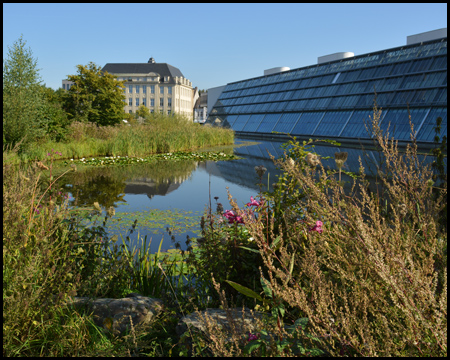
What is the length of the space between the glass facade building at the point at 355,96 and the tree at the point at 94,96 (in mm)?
14603

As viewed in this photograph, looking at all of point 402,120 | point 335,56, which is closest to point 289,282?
point 402,120

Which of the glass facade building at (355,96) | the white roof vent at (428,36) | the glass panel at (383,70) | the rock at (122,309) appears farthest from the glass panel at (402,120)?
the rock at (122,309)

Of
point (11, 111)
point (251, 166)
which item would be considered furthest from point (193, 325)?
point (11, 111)

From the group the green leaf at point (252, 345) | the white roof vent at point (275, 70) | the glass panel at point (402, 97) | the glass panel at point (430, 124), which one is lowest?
the green leaf at point (252, 345)

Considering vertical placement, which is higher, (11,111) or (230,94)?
(230,94)

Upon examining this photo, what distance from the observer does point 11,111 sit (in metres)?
15.0

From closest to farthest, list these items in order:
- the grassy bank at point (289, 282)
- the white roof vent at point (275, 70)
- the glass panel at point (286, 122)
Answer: the grassy bank at point (289, 282) → the glass panel at point (286, 122) → the white roof vent at point (275, 70)

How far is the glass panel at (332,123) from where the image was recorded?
31.5m

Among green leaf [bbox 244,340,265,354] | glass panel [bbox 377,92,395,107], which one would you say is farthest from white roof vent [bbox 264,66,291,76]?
green leaf [bbox 244,340,265,354]

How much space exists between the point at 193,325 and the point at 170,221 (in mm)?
4488

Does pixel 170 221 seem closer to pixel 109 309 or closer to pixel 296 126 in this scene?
pixel 109 309

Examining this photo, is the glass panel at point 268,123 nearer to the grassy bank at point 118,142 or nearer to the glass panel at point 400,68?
the glass panel at point 400,68

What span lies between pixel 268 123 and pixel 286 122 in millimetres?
2949

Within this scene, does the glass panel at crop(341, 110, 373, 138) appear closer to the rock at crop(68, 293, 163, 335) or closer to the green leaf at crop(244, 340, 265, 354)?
the rock at crop(68, 293, 163, 335)
